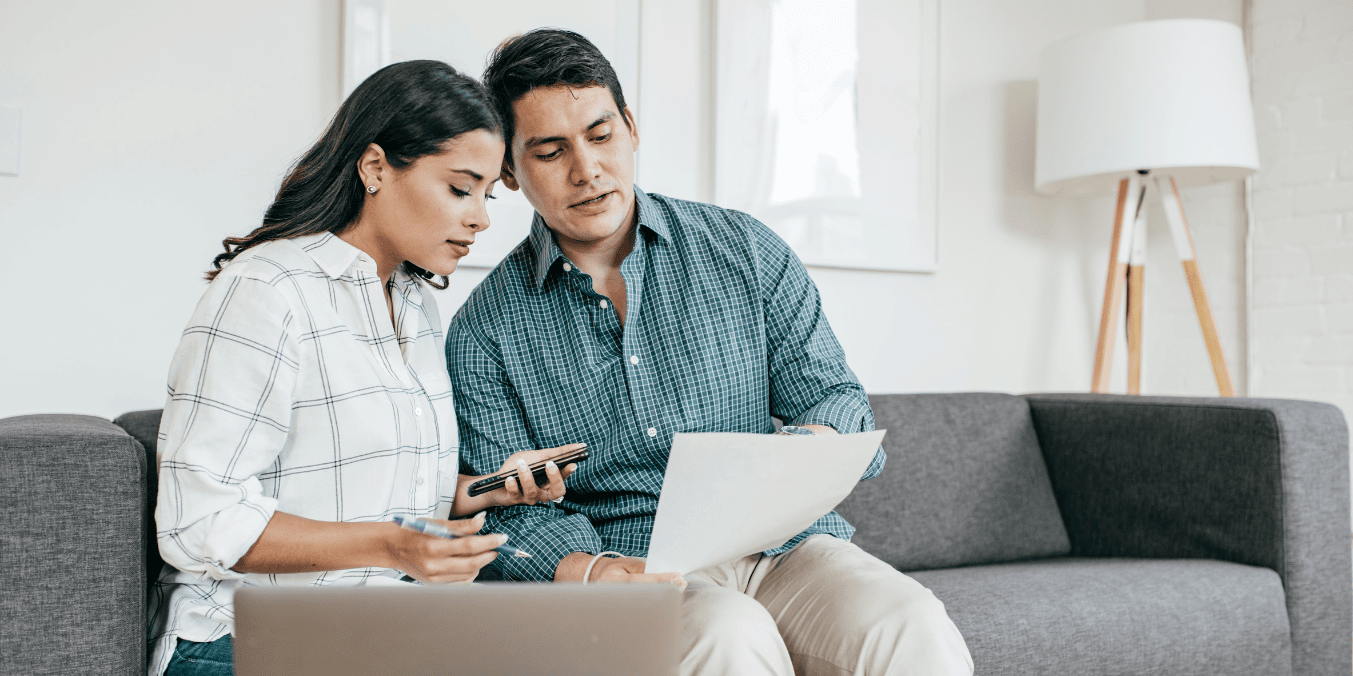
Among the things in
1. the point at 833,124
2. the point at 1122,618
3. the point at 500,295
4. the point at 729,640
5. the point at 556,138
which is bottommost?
the point at 1122,618

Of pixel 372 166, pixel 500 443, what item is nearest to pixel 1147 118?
pixel 500 443

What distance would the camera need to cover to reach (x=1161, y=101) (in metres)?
2.20

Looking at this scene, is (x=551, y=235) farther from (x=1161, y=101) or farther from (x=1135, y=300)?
(x=1135, y=300)

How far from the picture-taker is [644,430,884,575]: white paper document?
0.96m

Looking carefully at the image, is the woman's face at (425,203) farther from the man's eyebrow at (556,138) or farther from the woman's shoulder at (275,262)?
the man's eyebrow at (556,138)

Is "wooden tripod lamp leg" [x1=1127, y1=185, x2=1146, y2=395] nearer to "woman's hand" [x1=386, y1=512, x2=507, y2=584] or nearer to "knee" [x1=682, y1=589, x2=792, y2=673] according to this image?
"knee" [x1=682, y1=589, x2=792, y2=673]

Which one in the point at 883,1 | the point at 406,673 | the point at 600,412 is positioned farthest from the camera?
the point at 883,1

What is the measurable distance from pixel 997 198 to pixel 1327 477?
1148mm

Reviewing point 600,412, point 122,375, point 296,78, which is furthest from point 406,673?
point 296,78

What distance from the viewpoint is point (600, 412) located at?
141 centimetres

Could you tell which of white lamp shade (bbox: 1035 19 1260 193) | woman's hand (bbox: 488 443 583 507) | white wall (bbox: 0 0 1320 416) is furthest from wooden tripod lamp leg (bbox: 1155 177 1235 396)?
woman's hand (bbox: 488 443 583 507)

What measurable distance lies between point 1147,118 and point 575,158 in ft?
4.97

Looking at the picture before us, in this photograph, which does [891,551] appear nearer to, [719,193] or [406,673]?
[719,193]

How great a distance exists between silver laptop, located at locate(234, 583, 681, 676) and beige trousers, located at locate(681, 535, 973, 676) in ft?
1.40
